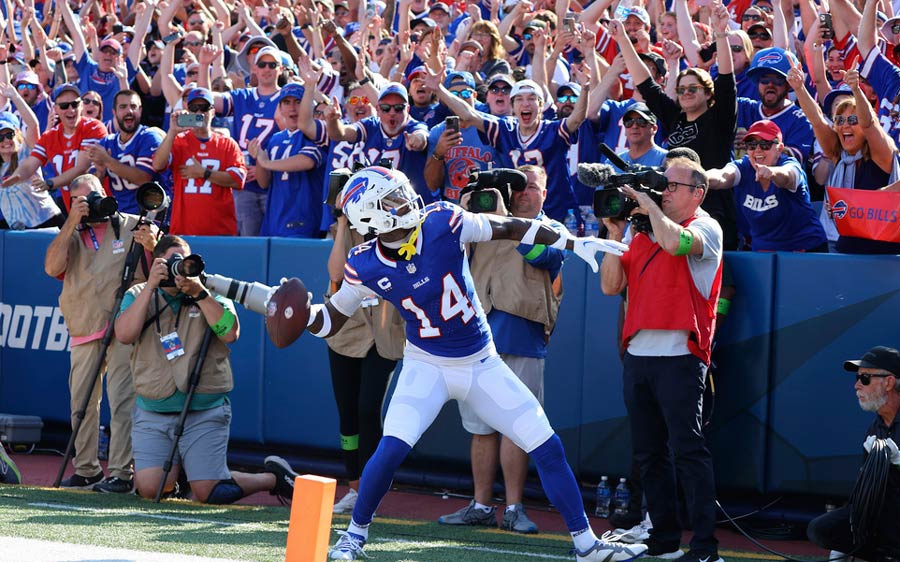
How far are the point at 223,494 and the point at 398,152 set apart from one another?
2842mm

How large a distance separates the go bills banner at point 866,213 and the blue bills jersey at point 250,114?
510 cm

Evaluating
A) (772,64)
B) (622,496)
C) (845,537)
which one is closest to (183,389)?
(622,496)

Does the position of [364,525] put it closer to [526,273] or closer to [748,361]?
[526,273]

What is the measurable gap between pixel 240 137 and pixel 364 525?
5.65m

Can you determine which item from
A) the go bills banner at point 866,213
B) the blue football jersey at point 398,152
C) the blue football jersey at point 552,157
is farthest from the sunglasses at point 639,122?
the blue football jersey at point 398,152

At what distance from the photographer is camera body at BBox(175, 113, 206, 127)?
999cm

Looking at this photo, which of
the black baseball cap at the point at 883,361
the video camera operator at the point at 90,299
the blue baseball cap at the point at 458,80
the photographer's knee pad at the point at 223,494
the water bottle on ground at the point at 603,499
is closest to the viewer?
the black baseball cap at the point at 883,361

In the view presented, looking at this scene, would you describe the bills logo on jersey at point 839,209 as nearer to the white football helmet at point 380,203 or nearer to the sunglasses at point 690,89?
the sunglasses at point 690,89

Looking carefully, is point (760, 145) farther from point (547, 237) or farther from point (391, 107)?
point (391, 107)

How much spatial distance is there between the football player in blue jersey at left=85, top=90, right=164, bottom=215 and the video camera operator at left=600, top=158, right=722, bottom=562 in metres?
4.98

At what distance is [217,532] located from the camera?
22.8ft

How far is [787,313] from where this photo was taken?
Answer: 7594mm

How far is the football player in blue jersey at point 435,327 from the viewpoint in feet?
20.2

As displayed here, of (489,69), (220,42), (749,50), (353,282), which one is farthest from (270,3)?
(353,282)
